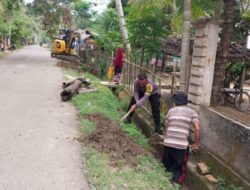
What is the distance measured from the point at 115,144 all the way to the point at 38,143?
1529 millimetres

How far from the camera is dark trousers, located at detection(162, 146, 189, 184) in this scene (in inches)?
251

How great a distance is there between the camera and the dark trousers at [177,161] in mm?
6371

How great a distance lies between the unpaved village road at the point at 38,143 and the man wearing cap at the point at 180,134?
171 cm

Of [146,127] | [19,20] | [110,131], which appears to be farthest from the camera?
[19,20]

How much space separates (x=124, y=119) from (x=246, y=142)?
169 inches

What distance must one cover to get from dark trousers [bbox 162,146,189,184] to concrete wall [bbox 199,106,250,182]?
0.59 m

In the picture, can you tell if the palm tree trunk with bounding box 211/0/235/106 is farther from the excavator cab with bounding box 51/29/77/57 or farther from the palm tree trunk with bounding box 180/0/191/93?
the excavator cab with bounding box 51/29/77/57

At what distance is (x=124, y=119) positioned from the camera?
9383 mm

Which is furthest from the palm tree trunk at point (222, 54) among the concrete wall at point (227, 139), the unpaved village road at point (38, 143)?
the unpaved village road at point (38, 143)

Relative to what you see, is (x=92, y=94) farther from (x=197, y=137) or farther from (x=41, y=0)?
(x=41, y=0)

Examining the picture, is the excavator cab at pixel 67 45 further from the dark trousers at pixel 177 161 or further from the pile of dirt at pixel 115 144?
the dark trousers at pixel 177 161

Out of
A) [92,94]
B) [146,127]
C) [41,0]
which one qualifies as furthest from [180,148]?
[41,0]

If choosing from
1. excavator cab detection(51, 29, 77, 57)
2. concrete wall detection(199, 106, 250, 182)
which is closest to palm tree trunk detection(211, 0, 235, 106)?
concrete wall detection(199, 106, 250, 182)

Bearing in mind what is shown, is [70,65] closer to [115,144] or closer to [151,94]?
[151,94]
